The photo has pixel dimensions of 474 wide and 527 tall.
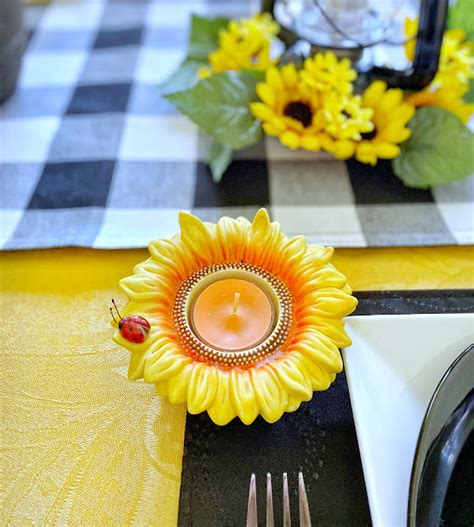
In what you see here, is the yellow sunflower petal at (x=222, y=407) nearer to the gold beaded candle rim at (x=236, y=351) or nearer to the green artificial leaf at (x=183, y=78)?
the gold beaded candle rim at (x=236, y=351)

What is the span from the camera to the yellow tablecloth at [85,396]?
0.33 meters

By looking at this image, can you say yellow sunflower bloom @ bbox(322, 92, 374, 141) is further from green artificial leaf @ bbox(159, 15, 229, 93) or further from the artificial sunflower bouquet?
green artificial leaf @ bbox(159, 15, 229, 93)

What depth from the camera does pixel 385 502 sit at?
30cm

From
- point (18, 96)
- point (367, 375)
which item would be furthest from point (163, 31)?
point (367, 375)

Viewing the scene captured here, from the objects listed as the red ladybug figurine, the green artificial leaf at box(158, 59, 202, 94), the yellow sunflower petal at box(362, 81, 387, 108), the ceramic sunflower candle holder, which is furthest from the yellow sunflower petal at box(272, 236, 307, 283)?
the green artificial leaf at box(158, 59, 202, 94)

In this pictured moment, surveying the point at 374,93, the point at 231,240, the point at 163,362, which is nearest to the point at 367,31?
the point at 374,93

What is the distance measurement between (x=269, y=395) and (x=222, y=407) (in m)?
0.03

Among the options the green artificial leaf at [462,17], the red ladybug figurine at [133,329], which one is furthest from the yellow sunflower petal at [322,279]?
the green artificial leaf at [462,17]

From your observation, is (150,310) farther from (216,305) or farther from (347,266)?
(347,266)

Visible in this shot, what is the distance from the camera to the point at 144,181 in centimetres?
54

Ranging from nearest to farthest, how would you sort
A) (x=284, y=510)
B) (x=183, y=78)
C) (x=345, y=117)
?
(x=284, y=510), (x=345, y=117), (x=183, y=78)

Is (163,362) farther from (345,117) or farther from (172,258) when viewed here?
(345,117)

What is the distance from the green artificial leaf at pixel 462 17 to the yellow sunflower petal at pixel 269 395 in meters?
0.42

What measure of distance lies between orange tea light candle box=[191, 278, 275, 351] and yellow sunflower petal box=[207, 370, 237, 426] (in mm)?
33
